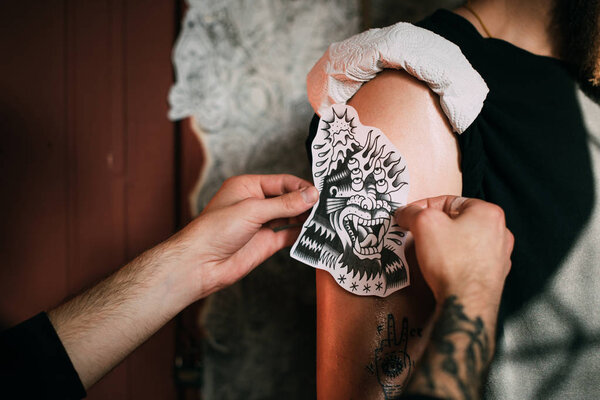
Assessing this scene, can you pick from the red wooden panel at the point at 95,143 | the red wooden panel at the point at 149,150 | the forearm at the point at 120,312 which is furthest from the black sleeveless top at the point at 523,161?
the red wooden panel at the point at 95,143

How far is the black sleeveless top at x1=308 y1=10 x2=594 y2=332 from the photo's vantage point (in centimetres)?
71

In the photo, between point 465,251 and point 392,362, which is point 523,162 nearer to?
point 465,251

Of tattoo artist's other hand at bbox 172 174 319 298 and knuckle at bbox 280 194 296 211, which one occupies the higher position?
knuckle at bbox 280 194 296 211

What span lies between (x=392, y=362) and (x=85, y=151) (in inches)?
45.3

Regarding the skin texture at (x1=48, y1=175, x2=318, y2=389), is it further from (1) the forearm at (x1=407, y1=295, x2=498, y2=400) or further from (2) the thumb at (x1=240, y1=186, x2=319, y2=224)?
(1) the forearm at (x1=407, y1=295, x2=498, y2=400)

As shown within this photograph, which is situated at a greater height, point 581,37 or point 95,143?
point 581,37

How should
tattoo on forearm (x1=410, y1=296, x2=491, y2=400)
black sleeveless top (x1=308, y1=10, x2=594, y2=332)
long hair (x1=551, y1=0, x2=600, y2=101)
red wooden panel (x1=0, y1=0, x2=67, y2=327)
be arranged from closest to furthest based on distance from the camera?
1. tattoo on forearm (x1=410, y1=296, x2=491, y2=400)
2. black sleeveless top (x1=308, y1=10, x2=594, y2=332)
3. long hair (x1=551, y1=0, x2=600, y2=101)
4. red wooden panel (x1=0, y1=0, x2=67, y2=327)

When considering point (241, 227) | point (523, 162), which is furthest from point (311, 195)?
point (523, 162)

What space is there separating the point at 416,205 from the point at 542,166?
332mm

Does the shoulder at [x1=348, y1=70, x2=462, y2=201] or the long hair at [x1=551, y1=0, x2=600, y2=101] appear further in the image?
the long hair at [x1=551, y1=0, x2=600, y2=101]

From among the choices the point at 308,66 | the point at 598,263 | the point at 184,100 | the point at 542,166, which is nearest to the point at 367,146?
the point at 542,166

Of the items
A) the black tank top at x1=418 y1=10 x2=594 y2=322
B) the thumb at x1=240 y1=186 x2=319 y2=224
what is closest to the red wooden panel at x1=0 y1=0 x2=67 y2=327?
the thumb at x1=240 y1=186 x2=319 y2=224

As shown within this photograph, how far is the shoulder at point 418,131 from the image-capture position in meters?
0.65

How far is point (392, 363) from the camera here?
25.3 inches
